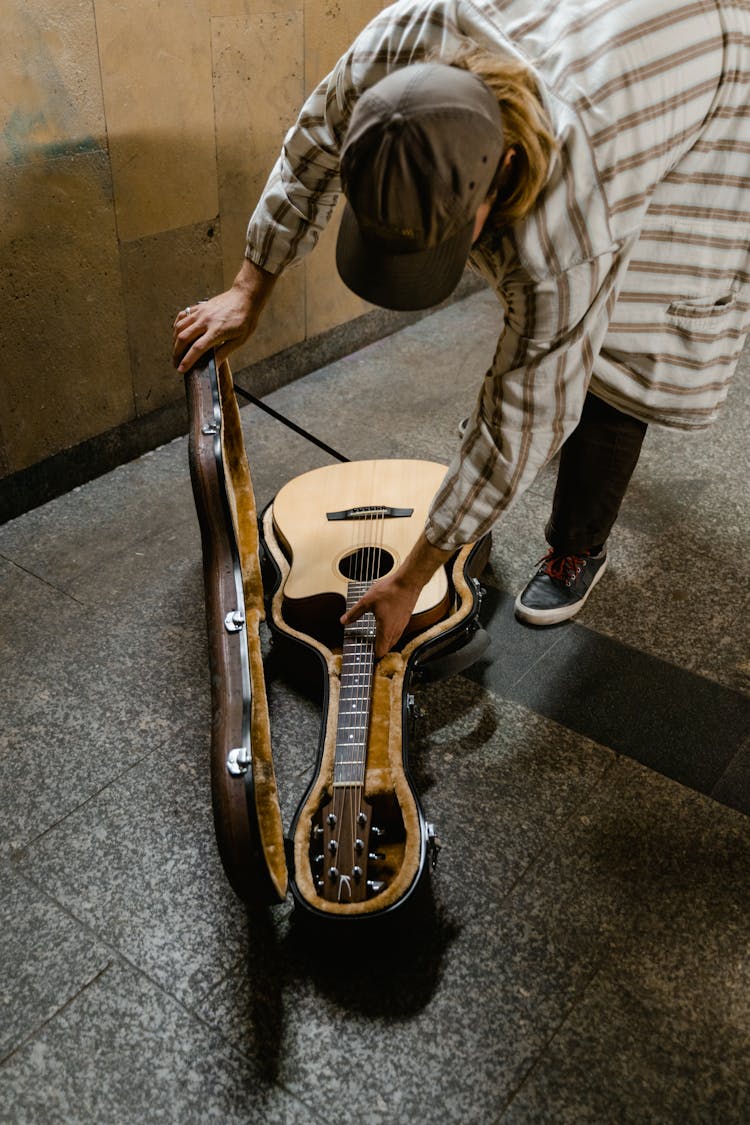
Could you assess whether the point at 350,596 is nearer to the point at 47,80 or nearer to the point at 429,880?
the point at 429,880

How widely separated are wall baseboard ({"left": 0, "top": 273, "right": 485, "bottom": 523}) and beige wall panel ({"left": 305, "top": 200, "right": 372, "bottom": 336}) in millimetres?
45

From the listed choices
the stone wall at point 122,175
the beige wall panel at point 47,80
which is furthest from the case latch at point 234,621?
the beige wall panel at point 47,80

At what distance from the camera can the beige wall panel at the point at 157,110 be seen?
225cm

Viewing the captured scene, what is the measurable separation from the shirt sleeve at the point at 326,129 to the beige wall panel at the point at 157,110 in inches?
29.8

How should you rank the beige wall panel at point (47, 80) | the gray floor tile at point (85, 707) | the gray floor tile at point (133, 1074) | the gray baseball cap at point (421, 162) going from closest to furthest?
the gray baseball cap at point (421, 162)
the gray floor tile at point (133, 1074)
the gray floor tile at point (85, 707)
the beige wall panel at point (47, 80)

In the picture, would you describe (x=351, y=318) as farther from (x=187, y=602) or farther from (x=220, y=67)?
(x=187, y=602)

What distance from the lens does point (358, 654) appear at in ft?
5.59

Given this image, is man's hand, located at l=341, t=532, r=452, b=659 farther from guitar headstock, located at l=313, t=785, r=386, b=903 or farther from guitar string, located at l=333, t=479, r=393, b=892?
guitar headstock, located at l=313, t=785, r=386, b=903

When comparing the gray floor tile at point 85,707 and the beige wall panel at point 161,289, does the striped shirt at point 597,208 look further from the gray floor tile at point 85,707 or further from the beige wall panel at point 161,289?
the beige wall panel at point 161,289

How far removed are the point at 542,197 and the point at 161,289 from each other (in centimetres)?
169

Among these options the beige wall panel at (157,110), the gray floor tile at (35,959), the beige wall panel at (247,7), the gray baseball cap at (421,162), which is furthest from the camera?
the beige wall panel at (247,7)

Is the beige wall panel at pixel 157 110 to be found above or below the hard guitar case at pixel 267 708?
above

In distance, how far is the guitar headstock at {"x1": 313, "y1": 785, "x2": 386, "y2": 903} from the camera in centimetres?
135

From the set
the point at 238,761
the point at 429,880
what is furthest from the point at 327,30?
the point at 429,880
